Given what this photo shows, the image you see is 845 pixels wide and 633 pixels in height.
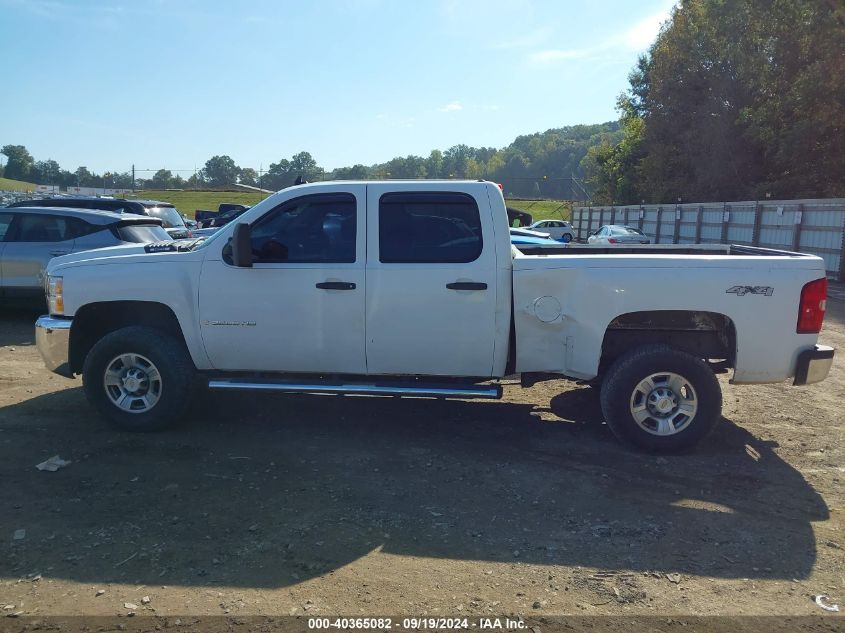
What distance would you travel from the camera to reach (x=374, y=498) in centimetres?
473

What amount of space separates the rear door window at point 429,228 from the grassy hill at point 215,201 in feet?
114

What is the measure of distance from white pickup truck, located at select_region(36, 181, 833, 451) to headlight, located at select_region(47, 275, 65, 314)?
0.02 meters

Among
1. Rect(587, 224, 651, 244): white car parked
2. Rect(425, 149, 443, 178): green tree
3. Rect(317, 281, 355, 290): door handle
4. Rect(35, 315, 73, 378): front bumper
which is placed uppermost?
Rect(425, 149, 443, 178): green tree

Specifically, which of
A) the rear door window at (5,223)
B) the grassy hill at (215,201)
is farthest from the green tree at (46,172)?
the rear door window at (5,223)

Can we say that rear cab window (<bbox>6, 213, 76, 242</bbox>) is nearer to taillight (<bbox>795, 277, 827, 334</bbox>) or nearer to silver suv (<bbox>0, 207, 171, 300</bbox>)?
silver suv (<bbox>0, 207, 171, 300</bbox>)

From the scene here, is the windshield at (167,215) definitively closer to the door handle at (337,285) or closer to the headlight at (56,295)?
the headlight at (56,295)

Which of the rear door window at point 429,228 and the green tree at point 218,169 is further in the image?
the green tree at point 218,169

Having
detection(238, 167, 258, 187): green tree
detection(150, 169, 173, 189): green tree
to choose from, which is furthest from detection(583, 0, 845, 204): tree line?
detection(150, 169, 173, 189): green tree

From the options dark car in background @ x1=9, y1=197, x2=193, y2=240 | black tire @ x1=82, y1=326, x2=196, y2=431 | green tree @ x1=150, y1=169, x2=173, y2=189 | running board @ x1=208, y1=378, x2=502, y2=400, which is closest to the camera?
running board @ x1=208, y1=378, x2=502, y2=400

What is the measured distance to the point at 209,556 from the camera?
3924 millimetres

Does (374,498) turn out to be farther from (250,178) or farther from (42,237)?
(250,178)

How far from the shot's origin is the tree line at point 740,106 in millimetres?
27562

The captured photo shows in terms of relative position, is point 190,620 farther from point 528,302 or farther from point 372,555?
point 528,302

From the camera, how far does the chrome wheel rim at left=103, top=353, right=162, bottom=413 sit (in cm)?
596
